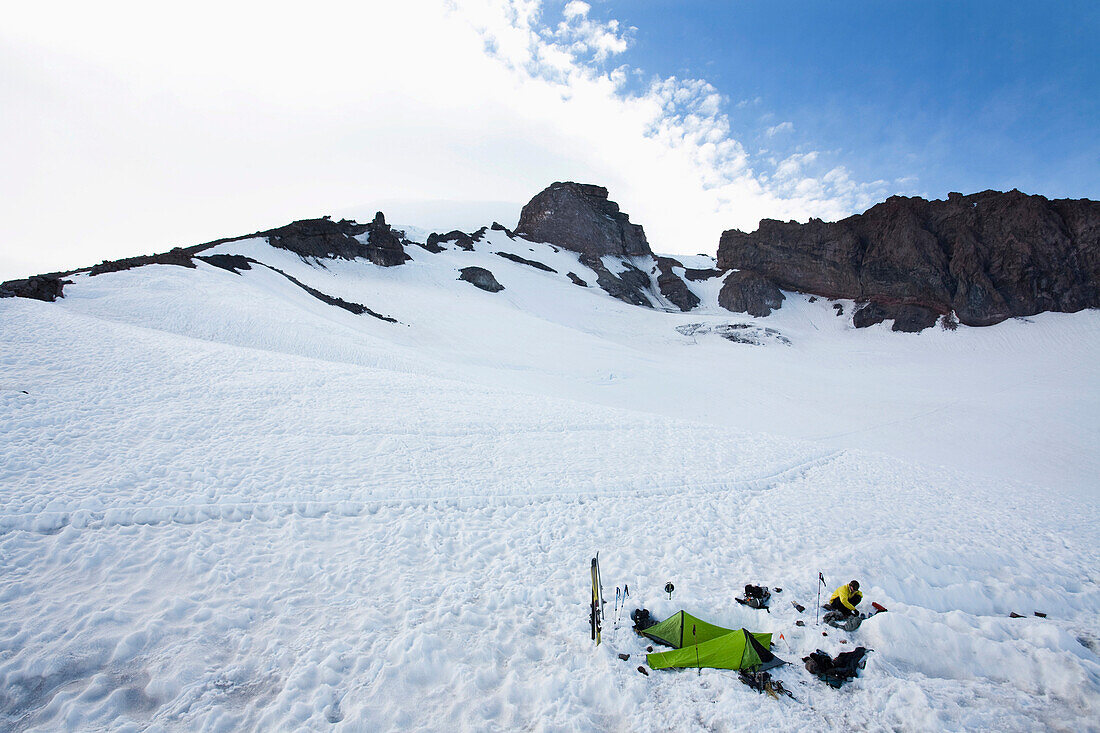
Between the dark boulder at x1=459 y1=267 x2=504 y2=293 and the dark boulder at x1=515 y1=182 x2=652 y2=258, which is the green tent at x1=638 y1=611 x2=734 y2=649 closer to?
the dark boulder at x1=459 y1=267 x2=504 y2=293

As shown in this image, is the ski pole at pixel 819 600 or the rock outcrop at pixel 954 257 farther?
the rock outcrop at pixel 954 257

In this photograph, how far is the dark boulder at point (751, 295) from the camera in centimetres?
5034

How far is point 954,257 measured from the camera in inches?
1667

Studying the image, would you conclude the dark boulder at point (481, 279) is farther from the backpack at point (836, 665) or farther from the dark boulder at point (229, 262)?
the backpack at point (836, 665)

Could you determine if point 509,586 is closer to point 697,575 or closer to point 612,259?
point 697,575

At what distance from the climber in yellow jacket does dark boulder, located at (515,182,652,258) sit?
64608 mm

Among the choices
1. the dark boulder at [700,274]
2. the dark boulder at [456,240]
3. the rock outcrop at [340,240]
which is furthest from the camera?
the dark boulder at [700,274]

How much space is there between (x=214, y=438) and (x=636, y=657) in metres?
9.83

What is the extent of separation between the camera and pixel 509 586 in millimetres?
6414

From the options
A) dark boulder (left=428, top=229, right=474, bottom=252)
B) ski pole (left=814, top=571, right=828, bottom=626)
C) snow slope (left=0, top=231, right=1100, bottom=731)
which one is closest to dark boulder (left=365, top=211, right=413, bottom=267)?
dark boulder (left=428, top=229, right=474, bottom=252)

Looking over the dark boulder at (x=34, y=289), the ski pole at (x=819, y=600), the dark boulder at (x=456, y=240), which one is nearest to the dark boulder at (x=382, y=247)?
the dark boulder at (x=456, y=240)

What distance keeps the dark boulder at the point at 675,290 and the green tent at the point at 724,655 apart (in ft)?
182

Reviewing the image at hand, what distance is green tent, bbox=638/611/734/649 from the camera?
17.4ft

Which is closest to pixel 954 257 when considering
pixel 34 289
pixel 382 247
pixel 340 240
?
Result: pixel 382 247
